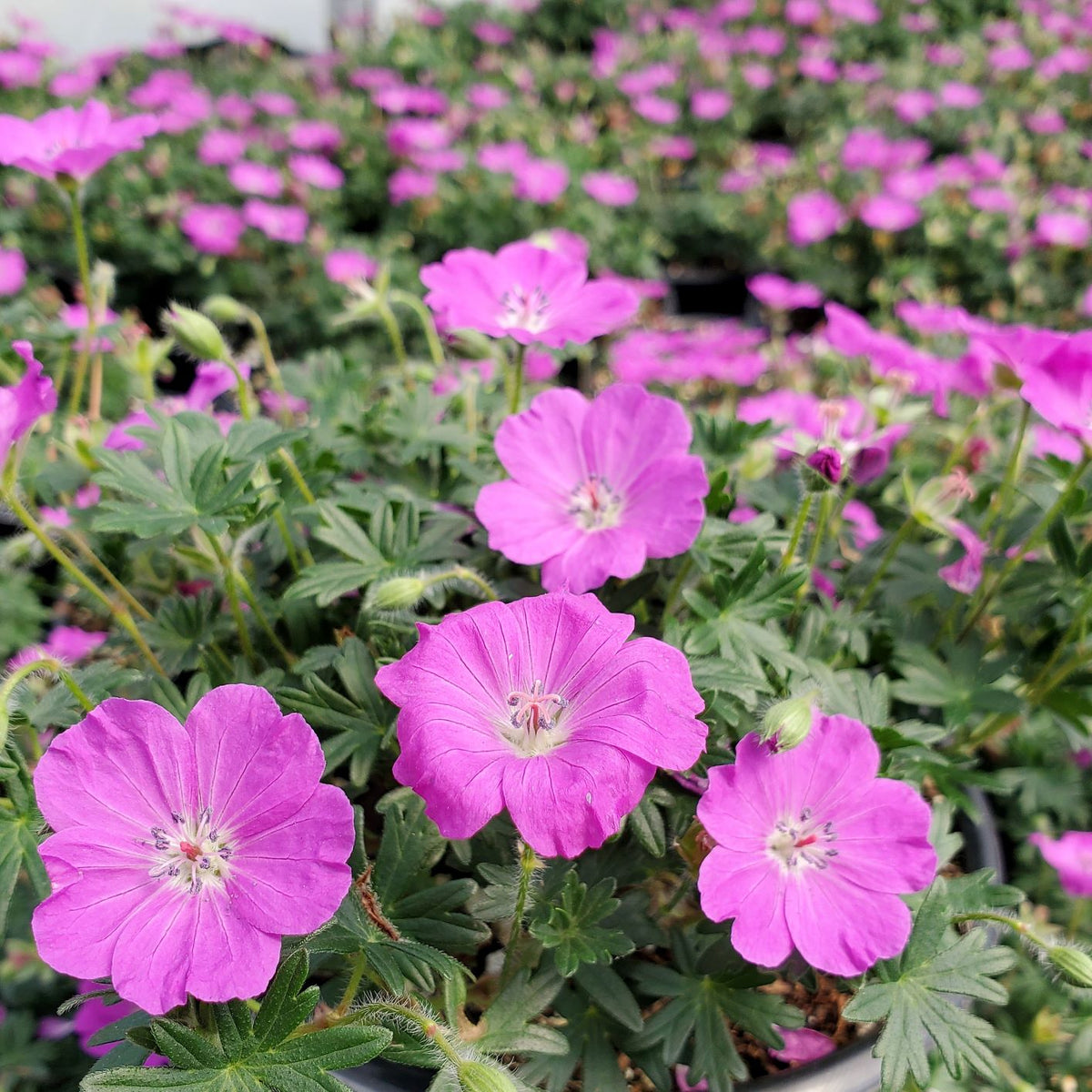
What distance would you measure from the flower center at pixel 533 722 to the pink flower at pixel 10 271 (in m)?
2.32

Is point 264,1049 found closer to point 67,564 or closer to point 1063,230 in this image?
point 67,564

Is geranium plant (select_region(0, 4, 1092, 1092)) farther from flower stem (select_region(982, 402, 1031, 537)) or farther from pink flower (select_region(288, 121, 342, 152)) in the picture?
pink flower (select_region(288, 121, 342, 152))

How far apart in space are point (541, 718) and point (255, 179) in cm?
268

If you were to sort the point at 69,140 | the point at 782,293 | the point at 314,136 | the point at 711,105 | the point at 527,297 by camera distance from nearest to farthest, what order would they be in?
the point at 527,297
the point at 69,140
the point at 782,293
the point at 314,136
the point at 711,105

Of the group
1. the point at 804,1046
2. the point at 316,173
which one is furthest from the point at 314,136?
the point at 804,1046

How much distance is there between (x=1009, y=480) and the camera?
1.00 m

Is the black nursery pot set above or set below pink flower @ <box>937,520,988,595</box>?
below

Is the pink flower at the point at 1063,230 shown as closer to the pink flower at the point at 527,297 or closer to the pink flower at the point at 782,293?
the pink flower at the point at 782,293

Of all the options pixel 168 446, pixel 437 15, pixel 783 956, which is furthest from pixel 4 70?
pixel 783 956

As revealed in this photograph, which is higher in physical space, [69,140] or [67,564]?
[69,140]

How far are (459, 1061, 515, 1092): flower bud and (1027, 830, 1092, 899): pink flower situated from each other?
100 centimetres

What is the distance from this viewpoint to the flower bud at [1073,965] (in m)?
0.74

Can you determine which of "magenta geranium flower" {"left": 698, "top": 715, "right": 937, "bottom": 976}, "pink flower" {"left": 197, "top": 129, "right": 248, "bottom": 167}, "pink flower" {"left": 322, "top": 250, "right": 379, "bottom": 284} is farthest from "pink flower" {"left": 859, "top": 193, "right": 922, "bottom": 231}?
"magenta geranium flower" {"left": 698, "top": 715, "right": 937, "bottom": 976}

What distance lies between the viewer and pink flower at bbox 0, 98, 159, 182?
1.04 metres
